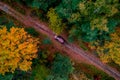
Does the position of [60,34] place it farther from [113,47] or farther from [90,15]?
[113,47]

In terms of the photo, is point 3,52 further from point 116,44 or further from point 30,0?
point 116,44

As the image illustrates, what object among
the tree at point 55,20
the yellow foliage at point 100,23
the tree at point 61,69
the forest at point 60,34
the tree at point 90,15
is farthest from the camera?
the tree at point 61,69

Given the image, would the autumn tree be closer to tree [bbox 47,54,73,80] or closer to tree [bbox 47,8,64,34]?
tree [bbox 47,8,64,34]

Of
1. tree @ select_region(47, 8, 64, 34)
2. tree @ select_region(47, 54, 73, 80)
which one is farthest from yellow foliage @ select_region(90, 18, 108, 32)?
tree @ select_region(47, 54, 73, 80)

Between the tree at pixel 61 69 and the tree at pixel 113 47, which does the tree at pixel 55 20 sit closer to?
the tree at pixel 61 69

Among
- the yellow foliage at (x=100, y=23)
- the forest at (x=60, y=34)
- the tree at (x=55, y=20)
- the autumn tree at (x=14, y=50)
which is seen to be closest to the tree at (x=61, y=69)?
the forest at (x=60, y=34)

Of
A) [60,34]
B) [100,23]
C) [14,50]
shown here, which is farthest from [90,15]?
[14,50]

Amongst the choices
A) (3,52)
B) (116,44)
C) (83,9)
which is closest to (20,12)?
(3,52)
